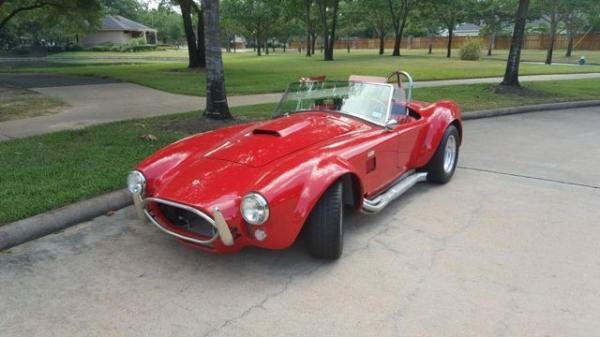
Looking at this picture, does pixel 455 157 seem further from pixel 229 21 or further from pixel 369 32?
pixel 369 32

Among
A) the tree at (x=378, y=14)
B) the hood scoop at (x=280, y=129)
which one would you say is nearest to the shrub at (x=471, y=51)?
the tree at (x=378, y=14)

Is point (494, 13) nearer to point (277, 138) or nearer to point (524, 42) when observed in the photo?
point (524, 42)

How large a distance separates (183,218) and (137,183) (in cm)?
45

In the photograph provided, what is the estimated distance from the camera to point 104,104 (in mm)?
10922

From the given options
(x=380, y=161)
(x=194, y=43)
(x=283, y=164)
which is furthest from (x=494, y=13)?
(x=283, y=164)

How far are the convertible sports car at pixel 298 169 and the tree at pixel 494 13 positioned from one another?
4136cm

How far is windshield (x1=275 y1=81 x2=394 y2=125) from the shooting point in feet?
14.8

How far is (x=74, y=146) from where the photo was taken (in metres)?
Answer: 6.54

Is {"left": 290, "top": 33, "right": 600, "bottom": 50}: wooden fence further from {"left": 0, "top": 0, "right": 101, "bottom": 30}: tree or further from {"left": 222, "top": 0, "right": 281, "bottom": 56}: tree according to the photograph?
{"left": 0, "top": 0, "right": 101, "bottom": 30}: tree

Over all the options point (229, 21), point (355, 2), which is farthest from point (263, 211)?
point (229, 21)

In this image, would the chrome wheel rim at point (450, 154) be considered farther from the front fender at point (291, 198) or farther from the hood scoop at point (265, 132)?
the front fender at point (291, 198)

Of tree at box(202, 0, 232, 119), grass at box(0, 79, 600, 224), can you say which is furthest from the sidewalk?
tree at box(202, 0, 232, 119)

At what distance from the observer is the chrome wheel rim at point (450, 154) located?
18.0ft

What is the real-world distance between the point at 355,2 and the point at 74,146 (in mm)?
40793
